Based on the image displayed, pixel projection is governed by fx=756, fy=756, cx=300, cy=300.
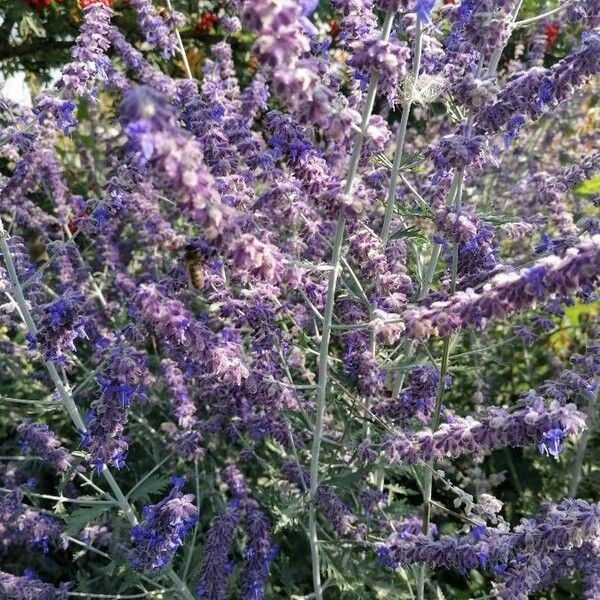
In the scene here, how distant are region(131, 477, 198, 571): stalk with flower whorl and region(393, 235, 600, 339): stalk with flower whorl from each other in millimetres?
1427

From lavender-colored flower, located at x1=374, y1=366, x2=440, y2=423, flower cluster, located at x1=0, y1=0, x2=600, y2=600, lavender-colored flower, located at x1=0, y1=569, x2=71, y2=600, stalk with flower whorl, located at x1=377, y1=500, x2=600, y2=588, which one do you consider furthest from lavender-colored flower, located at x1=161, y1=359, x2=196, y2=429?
stalk with flower whorl, located at x1=377, y1=500, x2=600, y2=588

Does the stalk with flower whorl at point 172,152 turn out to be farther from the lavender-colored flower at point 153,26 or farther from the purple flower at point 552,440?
the lavender-colored flower at point 153,26

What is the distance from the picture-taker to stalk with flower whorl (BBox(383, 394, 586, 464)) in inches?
93.1

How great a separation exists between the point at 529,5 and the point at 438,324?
5.83m

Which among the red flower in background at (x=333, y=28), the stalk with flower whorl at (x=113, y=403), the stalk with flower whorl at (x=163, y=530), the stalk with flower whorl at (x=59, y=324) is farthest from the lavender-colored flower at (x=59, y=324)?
the red flower in background at (x=333, y=28)

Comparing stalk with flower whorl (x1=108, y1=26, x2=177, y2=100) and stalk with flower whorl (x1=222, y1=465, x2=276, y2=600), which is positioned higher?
stalk with flower whorl (x1=108, y1=26, x2=177, y2=100)

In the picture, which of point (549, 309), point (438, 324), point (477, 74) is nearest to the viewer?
point (438, 324)

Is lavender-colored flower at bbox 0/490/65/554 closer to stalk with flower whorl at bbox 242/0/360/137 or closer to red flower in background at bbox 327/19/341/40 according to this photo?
stalk with flower whorl at bbox 242/0/360/137


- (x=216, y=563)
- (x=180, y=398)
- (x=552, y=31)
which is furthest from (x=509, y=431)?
(x=552, y=31)

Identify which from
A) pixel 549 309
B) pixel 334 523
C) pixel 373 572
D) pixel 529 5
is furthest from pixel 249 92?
pixel 529 5

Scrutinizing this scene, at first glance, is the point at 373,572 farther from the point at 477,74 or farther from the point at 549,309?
the point at 477,74

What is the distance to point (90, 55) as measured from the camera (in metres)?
3.54

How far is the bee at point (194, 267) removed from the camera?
3357 millimetres

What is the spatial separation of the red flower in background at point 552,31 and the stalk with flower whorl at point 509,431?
539cm
